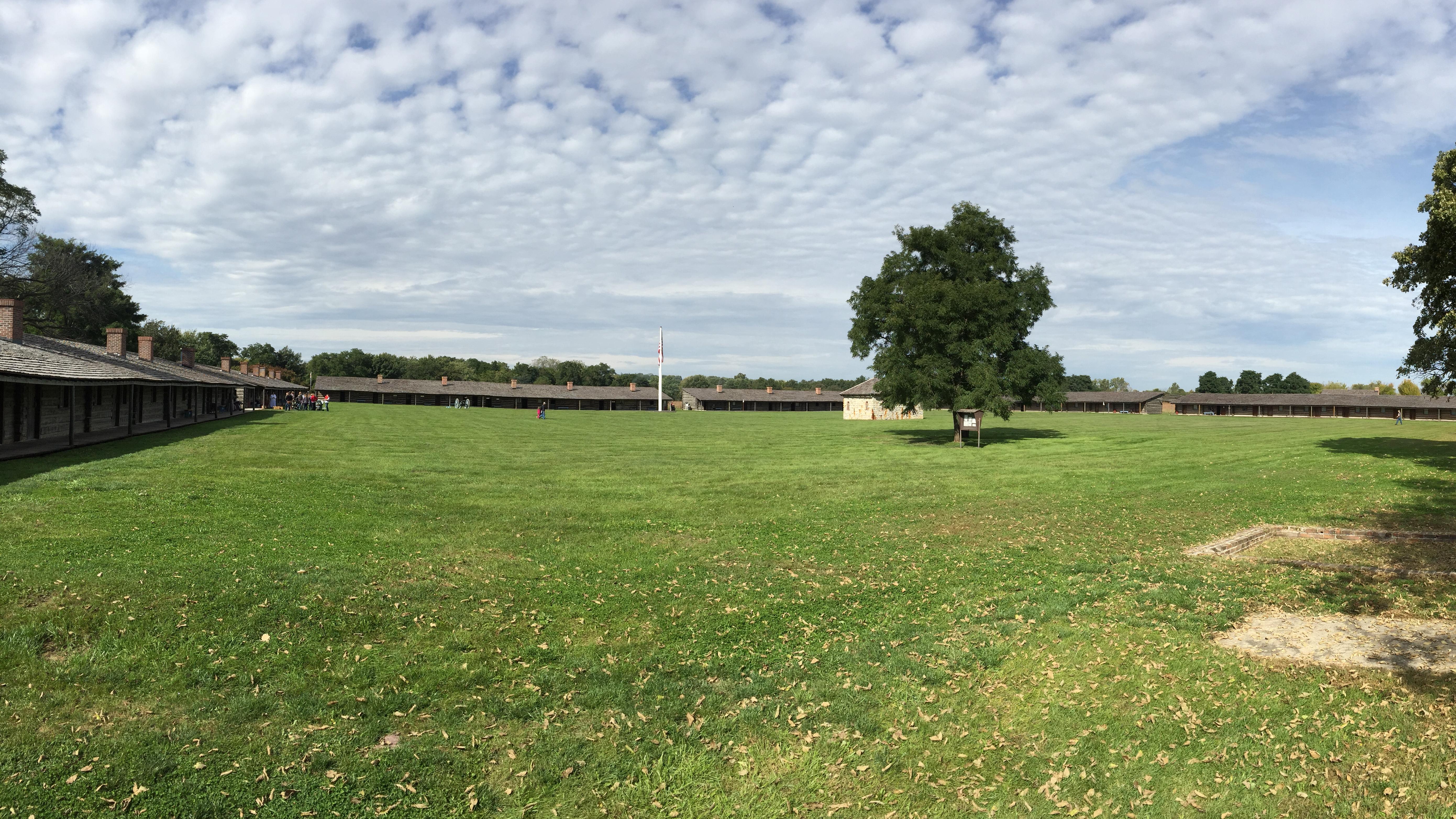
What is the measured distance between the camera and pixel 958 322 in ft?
130

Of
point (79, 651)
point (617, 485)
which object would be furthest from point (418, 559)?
point (617, 485)

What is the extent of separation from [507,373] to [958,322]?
13495cm

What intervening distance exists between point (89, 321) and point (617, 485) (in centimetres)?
8578

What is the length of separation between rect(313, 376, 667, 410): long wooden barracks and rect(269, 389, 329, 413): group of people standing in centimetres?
1605

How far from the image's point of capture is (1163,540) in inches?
607

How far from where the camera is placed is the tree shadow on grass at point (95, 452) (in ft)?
60.4

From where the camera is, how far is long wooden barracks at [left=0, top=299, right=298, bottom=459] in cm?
2383

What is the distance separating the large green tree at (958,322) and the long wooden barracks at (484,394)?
69.1 meters

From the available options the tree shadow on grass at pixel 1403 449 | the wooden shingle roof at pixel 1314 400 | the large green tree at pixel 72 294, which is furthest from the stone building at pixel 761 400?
the tree shadow on grass at pixel 1403 449

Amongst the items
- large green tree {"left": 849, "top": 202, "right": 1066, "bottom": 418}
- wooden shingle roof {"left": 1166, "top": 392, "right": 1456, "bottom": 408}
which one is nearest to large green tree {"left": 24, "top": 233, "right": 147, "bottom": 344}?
large green tree {"left": 849, "top": 202, "right": 1066, "bottom": 418}

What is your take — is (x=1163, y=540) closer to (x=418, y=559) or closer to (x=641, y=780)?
(x=641, y=780)

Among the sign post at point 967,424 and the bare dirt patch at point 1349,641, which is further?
the sign post at point 967,424

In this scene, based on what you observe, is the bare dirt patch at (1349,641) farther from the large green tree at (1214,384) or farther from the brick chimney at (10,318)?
the large green tree at (1214,384)

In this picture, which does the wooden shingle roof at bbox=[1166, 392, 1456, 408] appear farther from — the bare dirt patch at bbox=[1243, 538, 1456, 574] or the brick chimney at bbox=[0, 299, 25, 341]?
the brick chimney at bbox=[0, 299, 25, 341]
